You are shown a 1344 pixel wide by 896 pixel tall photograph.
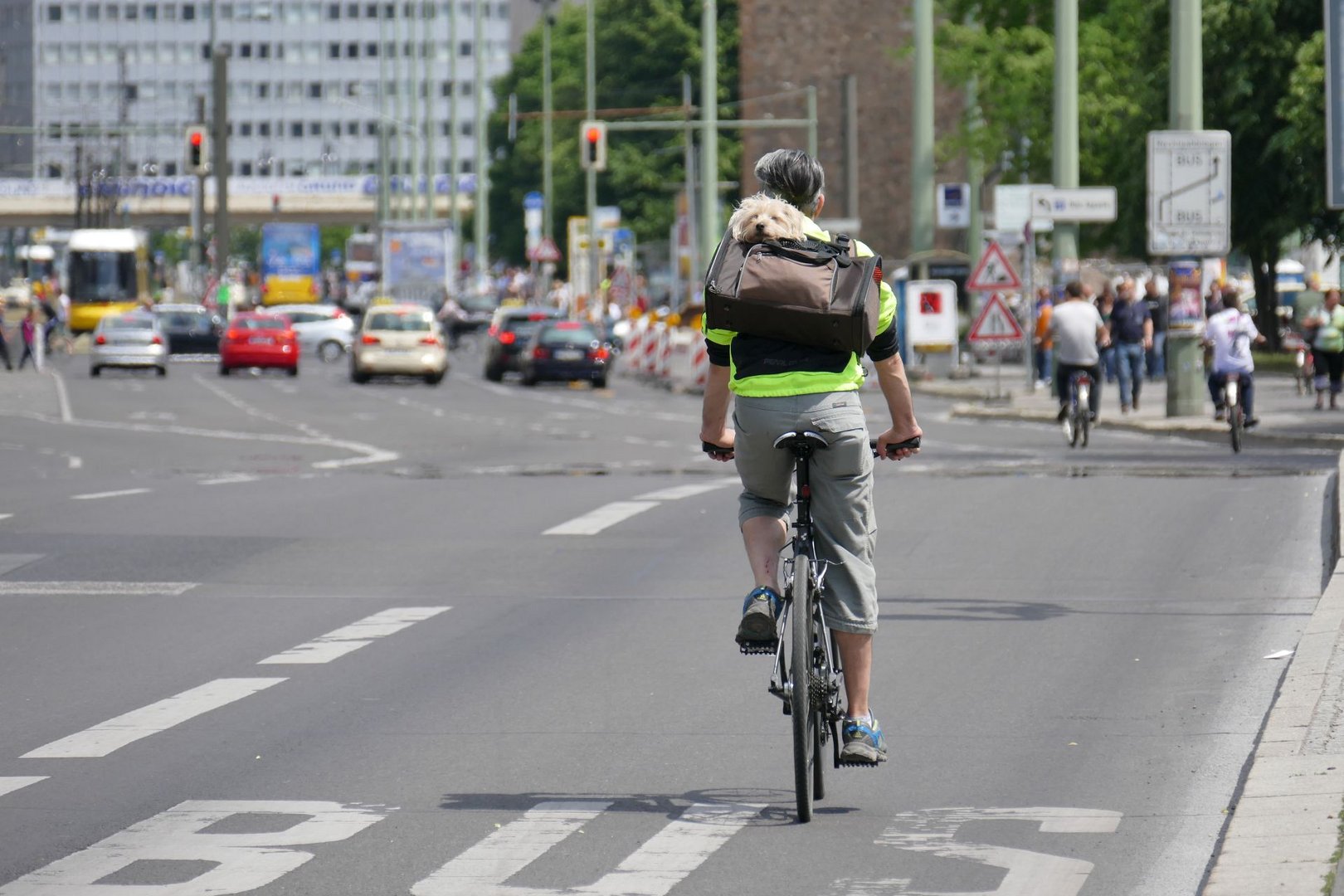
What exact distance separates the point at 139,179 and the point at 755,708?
483ft

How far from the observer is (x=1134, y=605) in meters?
12.1

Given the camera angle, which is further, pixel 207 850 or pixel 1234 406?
pixel 1234 406

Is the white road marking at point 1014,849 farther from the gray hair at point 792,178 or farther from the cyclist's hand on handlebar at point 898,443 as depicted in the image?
the gray hair at point 792,178

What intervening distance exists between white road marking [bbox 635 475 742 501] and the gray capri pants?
11287 mm

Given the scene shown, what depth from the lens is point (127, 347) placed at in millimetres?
56344

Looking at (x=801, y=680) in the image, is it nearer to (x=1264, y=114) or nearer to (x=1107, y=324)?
(x=1107, y=324)

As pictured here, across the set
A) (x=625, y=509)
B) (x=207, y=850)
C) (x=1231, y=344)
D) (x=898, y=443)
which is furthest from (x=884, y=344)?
(x=1231, y=344)

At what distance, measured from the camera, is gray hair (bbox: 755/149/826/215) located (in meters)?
7.23

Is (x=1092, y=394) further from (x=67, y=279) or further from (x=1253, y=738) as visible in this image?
(x=67, y=279)

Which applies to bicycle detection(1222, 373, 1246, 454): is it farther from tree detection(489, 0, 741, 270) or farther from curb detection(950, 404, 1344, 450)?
tree detection(489, 0, 741, 270)

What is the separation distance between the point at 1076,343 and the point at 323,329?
4841 cm

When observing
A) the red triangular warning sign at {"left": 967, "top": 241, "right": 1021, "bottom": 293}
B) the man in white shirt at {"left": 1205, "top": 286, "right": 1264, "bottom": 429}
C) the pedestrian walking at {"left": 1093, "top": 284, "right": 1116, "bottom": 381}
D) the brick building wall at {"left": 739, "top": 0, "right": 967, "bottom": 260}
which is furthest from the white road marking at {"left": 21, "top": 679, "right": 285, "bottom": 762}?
the brick building wall at {"left": 739, "top": 0, "right": 967, "bottom": 260}

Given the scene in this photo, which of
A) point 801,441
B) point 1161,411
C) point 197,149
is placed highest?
point 197,149

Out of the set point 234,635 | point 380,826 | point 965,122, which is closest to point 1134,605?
point 234,635
